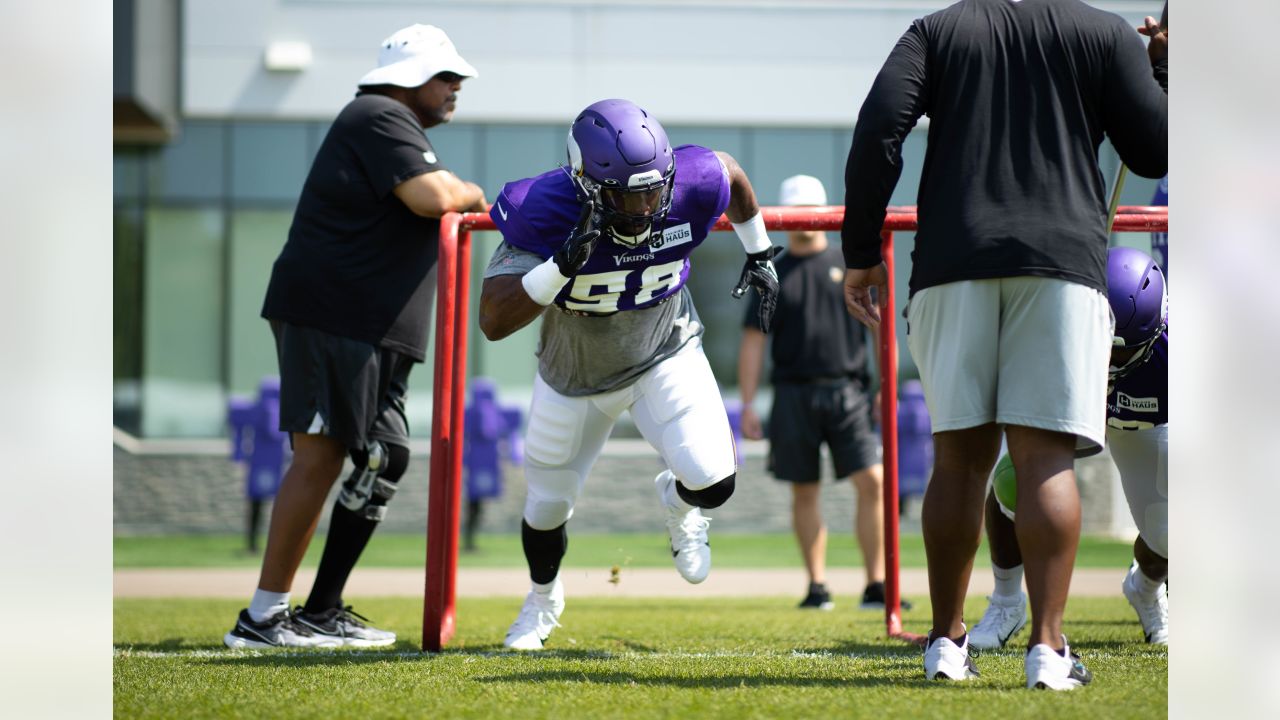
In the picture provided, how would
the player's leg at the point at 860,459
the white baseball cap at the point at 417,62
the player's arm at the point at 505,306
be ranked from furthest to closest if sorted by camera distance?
the player's leg at the point at 860,459
the white baseball cap at the point at 417,62
the player's arm at the point at 505,306

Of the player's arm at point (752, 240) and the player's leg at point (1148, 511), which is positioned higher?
the player's arm at point (752, 240)

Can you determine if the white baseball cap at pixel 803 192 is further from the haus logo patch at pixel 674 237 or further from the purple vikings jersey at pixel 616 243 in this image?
the haus logo patch at pixel 674 237

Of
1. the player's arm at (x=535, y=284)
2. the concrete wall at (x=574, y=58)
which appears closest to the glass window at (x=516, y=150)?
the concrete wall at (x=574, y=58)

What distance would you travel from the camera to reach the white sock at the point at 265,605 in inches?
176

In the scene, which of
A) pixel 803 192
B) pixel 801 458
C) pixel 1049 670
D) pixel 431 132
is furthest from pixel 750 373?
pixel 431 132

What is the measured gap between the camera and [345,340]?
4.46m

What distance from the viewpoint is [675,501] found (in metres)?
4.17

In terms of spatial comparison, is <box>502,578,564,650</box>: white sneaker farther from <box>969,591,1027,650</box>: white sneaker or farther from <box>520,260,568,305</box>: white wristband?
<box>969,591,1027,650</box>: white sneaker

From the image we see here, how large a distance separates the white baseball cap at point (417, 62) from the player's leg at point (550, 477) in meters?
1.33

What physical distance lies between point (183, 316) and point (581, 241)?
41.6ft

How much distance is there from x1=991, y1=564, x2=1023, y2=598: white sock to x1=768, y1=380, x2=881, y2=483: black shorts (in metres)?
2.39

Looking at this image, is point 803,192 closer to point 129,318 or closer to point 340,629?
point 340,629
